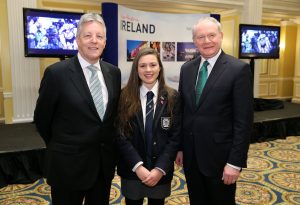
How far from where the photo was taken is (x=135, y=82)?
1880 mm

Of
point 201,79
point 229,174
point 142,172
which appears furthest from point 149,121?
point 229,174

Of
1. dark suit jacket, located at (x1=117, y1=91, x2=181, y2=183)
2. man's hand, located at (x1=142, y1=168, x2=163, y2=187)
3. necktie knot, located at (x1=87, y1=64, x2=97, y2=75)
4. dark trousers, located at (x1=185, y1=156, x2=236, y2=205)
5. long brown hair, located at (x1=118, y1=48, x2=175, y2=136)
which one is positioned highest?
necktie knot, located at (x1=87, y1=64, x2=97, y2=75)

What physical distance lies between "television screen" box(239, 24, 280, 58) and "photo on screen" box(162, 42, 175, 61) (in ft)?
6.21

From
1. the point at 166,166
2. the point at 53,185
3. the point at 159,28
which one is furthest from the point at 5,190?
the point at 159,28

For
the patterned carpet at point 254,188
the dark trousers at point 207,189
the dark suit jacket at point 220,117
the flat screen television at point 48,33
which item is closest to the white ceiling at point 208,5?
the flat screen television at point 48,33

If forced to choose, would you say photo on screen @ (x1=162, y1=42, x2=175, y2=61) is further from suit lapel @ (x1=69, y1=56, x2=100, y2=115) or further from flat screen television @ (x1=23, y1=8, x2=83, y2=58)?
suit lapel @ (x1=69, y1=56, x2=100, y2=115)

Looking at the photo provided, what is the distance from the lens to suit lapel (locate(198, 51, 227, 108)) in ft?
5.94

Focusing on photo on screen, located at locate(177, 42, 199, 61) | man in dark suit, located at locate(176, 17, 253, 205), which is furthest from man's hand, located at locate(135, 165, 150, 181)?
photo on screen, located at locate(177, 42, 199, 61)

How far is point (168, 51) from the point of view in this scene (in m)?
5.49

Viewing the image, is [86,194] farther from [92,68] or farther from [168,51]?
[168,51]

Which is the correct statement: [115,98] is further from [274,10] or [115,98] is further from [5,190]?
[274,10]

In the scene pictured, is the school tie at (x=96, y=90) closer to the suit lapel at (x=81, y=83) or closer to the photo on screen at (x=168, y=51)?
the suit lapel at (x=81, y=83)

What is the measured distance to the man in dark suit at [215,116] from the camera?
1773 mm

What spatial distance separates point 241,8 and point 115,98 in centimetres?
627
